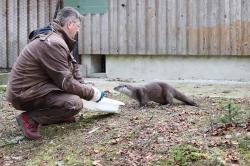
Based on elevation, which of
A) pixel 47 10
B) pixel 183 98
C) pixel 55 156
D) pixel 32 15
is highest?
pixel 47 10

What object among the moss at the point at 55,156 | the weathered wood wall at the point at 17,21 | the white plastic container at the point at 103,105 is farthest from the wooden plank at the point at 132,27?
the moss at the point at 55,156

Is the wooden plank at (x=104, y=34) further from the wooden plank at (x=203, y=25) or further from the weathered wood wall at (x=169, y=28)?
the wooden plank at (x=203, y=25)

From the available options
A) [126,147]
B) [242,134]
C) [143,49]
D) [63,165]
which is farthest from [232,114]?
[143,49]

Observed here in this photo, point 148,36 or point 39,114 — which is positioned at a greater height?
point 148,36

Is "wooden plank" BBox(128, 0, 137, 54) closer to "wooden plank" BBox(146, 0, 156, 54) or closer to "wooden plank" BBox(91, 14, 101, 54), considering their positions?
"wooden plank" BBox(146, 0, 156, 54)

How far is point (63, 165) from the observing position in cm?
427

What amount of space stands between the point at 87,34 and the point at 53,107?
226 inches

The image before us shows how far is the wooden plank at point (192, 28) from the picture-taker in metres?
9.69

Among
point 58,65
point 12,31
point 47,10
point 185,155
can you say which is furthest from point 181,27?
point 185,155

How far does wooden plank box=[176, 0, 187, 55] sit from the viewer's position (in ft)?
32.1

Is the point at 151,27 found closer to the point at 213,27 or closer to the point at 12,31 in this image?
the point at 213,27

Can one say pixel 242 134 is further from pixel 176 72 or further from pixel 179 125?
pixel 176 72

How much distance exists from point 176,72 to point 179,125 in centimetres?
495

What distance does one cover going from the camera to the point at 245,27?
9.23 m
